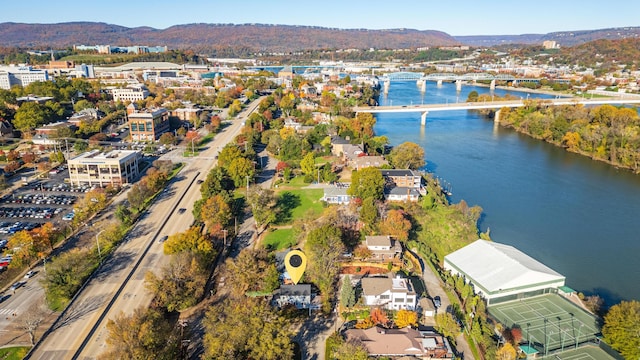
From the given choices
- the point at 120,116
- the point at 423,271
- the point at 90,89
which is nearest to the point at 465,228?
the point at 423,271

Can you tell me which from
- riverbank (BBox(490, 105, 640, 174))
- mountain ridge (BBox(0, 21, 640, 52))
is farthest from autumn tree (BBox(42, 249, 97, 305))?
mountain ridge (BBox(0, 21, 640, 52))

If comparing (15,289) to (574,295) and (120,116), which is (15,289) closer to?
(574,295)

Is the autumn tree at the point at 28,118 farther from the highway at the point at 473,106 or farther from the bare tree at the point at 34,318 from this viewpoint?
the highway at the point at 473,106

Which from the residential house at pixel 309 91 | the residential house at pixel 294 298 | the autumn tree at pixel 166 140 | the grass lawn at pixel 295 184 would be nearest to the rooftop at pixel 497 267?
the residential house at pixel 294 298

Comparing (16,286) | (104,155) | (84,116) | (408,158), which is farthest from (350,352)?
(84,116)

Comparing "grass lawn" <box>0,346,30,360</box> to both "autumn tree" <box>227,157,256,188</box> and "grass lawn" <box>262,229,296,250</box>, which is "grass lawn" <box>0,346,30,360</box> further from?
"autumn tree" <box>227,157,256,188</box>
